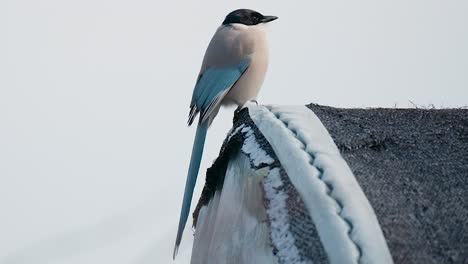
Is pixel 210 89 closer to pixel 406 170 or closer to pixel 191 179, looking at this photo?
pixel 191 179

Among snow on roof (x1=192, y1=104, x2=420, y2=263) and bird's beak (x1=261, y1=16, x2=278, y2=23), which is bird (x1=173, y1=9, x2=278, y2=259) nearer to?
bird's beak (x1=261, y1=16, x2=278, y2=23)

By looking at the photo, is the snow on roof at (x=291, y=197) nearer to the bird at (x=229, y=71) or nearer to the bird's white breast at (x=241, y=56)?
the bird at (x=229, y=71)

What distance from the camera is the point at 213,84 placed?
3.27 metres

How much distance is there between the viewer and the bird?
10.5 feet

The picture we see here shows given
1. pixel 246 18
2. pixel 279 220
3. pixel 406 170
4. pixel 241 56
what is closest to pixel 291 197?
pixel 279 220

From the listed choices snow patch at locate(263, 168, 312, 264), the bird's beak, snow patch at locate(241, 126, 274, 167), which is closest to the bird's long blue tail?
snow patch at locate(241, 126, 274, 167)

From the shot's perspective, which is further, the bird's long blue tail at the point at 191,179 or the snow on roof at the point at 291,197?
the bird's long blue tail at the point at 191,179

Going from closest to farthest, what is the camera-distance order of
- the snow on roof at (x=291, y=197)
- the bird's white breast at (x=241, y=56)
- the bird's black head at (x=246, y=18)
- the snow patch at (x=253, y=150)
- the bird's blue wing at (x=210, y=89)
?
the snow on roof at (x=291, y=197) → the snow patch at (x=253, y=150) → the bird's blue wing at (x=210, y=89) → the bird's white breast at (x=241, y=56) → the bird's black head at (x=246, y=18)

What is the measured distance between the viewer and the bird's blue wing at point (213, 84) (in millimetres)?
3176

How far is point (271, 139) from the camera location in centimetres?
108

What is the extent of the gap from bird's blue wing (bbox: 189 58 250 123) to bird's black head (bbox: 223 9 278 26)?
1.74 ft

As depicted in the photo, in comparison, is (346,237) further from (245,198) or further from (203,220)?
(203,220)

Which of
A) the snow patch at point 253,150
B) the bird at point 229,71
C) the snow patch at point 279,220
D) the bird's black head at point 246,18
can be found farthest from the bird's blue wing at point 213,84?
the snow patch at point 279,220

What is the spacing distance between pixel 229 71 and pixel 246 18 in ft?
2.10
